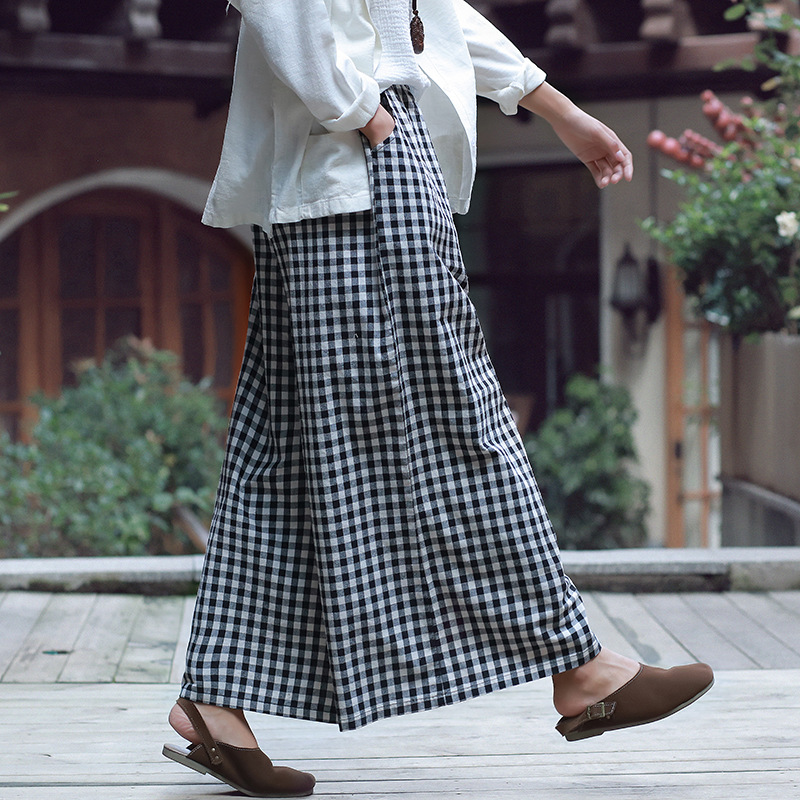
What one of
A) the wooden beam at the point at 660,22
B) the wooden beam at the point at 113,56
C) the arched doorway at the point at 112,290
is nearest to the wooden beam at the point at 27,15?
the wooden beam at the point at 113,56

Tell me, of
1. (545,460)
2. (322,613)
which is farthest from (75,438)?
(322,613)

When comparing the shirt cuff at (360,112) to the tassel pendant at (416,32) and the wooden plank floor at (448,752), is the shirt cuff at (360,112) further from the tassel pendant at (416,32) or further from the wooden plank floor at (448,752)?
the wooden plank floor at (448,752)

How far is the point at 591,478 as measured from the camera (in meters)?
5.98

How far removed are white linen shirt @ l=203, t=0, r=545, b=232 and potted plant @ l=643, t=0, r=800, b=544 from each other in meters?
2.12

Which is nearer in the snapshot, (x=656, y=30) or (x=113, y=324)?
(x=656, y=30)

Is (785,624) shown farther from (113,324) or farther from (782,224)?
(113,324)

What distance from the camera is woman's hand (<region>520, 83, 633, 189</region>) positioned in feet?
5.59

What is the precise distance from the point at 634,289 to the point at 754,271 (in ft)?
8.10

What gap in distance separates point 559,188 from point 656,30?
3.92 ft

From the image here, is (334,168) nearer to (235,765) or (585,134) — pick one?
(585,134)

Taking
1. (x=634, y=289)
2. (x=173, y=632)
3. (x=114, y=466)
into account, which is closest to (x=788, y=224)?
(x=173, y=632)

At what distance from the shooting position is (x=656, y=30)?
18.4 feet

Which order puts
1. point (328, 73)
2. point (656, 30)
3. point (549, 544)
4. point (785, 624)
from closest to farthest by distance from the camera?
1. point (328, 73)
2. point (549, 544)
3. point (785, 624)
4. point (656, 30)

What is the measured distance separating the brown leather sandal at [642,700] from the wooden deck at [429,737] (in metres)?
0.09
